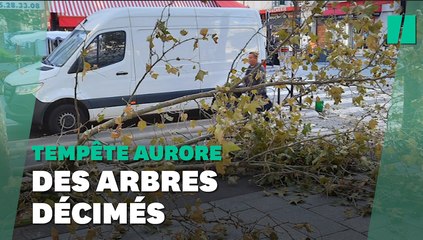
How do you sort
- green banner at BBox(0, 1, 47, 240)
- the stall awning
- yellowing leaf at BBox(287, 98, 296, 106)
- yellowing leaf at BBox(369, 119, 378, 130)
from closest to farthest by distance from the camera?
1. green banner at BBox(0, 1, 47, 240)
2. yellowing leaf at BBox(369, 119, 378, 130)
3. yellowing leaf at BBox(287, 98, 296, 106)
4. the stall awning

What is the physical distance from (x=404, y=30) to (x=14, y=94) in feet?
22.2

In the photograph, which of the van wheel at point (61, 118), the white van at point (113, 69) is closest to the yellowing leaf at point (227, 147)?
the white van at point (113, 69)

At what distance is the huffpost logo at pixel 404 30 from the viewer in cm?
389

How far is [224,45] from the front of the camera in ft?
31.1

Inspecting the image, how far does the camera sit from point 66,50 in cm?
855

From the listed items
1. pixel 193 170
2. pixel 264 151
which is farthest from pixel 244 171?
pixel 193 170

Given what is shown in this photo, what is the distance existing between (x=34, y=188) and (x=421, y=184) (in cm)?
359

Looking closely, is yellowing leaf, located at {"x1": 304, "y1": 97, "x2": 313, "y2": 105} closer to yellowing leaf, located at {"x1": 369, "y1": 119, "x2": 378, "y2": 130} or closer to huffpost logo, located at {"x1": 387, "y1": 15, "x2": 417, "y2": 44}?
yellowing leaf, located at {"x1": 369, "y1": 119, "x2": 378, "y2": 130}

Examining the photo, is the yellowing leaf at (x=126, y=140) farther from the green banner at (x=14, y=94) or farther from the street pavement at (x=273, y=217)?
the green banner at (x=14, y=94)

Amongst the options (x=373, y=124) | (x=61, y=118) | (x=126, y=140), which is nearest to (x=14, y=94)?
(x=61, y=118)

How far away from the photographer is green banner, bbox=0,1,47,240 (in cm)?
385

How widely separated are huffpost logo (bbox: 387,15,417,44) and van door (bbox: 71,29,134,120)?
219 inches

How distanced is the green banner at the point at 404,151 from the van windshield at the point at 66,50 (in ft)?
19.5

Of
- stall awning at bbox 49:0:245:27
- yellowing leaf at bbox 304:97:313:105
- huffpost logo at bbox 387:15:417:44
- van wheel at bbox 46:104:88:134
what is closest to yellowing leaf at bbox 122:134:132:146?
yellowing leaf at bbox 304:97:313:105
